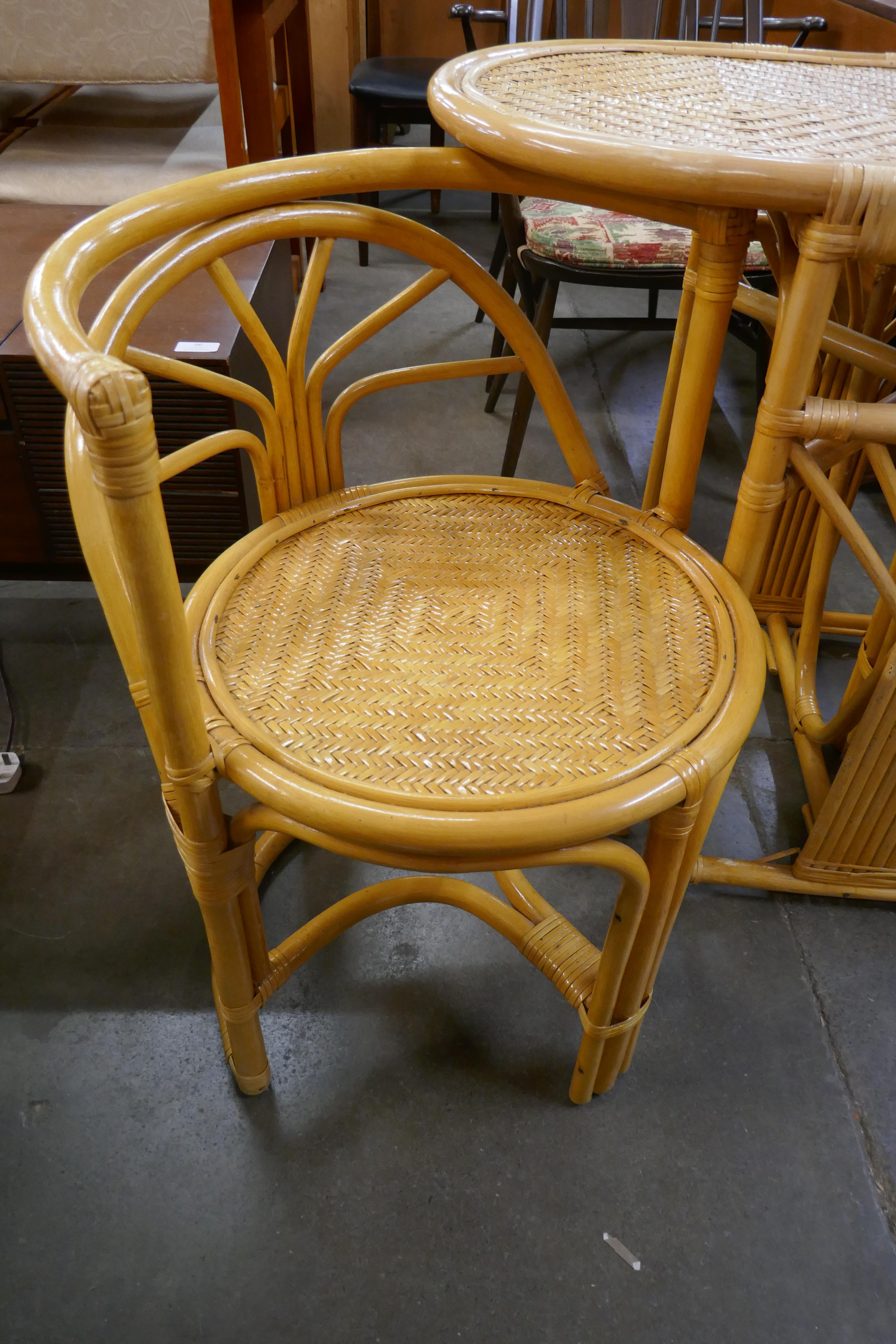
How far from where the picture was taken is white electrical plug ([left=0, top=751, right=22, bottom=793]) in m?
1.40

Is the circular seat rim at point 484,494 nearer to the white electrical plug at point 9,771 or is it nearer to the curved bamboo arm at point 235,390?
the curved bamboo arm at point 235,390

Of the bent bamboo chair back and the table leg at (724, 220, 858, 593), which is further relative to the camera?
the table leg at (724, 220, 858, 593)

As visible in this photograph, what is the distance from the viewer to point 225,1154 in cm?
101

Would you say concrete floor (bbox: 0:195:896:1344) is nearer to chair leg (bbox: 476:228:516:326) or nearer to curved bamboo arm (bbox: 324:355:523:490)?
curved bamboo arm (bbox: 324:355:523:490)

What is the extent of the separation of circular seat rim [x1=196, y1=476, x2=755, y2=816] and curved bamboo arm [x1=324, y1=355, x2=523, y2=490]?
54 millimetres

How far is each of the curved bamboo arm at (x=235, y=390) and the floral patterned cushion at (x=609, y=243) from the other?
0.94m

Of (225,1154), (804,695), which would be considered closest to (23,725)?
(225,1154)

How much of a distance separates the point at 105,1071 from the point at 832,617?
1.38m

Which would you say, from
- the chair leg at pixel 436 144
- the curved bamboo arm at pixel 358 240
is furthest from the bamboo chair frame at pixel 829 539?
the chair leg at pixel 436 144

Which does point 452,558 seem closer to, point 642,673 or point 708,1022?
point 642,673

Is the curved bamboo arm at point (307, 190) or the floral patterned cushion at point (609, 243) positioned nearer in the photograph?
the curved bamboo arm at point (307, 190)

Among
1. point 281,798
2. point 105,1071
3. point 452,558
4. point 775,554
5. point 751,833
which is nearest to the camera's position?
point 281,798

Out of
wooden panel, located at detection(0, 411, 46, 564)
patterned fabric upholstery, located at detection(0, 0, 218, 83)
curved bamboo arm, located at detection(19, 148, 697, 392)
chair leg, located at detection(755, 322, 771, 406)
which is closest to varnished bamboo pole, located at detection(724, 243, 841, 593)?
curved bamboo arm, located at detection(19, 148, 697, 392)

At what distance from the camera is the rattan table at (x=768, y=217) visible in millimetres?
664
